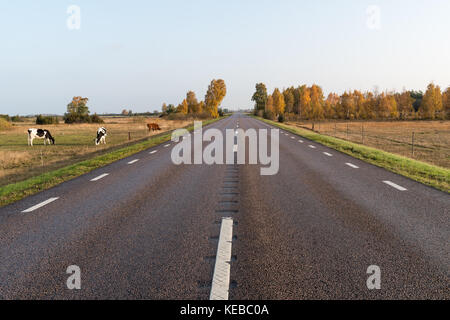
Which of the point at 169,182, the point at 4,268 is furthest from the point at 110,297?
the point at 169,182

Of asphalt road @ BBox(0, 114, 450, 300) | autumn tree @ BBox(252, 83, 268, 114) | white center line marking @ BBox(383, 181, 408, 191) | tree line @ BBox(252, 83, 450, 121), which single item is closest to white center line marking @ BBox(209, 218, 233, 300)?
asphalt road @ BBox(0, 114, 450, 300)

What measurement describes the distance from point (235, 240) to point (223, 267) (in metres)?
0.79

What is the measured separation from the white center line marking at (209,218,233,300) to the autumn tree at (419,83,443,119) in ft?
340

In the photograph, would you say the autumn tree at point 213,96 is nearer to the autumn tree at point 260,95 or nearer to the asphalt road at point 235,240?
the autumn tree at point 260,95

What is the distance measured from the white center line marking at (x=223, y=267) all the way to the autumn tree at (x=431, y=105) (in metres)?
104

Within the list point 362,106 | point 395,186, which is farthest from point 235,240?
point 362,106

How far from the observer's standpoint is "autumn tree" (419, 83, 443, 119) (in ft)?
293

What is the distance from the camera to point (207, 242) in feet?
13.7

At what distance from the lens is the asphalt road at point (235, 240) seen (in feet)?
10.0

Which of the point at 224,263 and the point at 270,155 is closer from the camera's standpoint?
the point at 224,263

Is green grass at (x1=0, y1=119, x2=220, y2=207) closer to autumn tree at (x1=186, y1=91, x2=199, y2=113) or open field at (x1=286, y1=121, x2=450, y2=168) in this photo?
open field at (x1=286, y1=121, x2=450, y2=168)

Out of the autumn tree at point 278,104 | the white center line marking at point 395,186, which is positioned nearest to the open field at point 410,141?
the white center line marking at point 395,186

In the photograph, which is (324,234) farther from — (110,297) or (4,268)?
(4,268)
